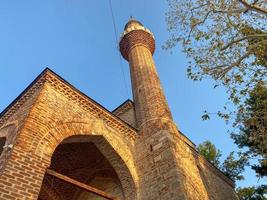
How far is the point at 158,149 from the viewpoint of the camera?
355 inches

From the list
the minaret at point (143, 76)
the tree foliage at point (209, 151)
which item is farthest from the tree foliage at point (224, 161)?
the minaret at point (143, 76)

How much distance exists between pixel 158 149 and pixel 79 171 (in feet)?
11.5

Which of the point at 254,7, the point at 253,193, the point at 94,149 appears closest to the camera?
the point at 254,7

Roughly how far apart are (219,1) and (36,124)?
6369mm

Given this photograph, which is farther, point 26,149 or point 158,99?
point 158,99

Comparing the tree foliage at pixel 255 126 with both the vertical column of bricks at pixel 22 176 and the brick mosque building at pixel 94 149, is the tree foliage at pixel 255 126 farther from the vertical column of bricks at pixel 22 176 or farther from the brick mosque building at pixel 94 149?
the vertical column of bricks at pixel 22 176

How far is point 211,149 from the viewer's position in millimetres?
20203

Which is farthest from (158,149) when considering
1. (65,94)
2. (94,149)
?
(65,94)

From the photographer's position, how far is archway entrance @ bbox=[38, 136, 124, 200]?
32.7 ft

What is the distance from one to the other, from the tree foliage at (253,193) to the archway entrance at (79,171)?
8322 mm

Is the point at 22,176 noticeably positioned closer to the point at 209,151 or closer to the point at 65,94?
the point at 65,94

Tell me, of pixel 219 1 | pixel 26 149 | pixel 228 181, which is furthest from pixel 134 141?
pixel 228 181

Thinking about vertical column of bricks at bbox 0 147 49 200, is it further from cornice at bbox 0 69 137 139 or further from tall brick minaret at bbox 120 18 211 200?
tall brick minaret at bbox 120 18 211 200

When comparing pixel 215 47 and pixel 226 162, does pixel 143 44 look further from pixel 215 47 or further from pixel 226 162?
pixel 226 162
